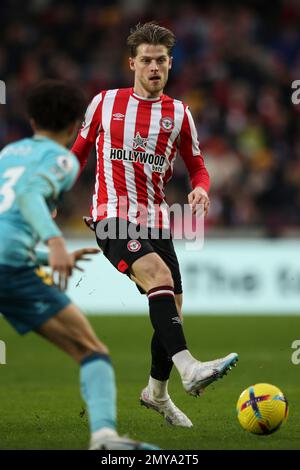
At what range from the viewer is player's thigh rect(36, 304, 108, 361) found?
16.0 feet

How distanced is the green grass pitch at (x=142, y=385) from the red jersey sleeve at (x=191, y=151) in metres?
1.62

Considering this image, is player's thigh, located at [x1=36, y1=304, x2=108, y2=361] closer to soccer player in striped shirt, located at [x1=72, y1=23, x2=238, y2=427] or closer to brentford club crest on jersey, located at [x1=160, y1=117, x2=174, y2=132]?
soccer player in striped shirt, located at [x1=72, y1=23, x2=238, y2=427]

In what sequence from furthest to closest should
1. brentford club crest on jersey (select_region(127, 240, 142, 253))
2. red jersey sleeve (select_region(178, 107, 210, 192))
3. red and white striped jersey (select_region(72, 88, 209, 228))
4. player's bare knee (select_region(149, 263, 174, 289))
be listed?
red jersey sleeve (select_region(178, 107, 210, 192)) → red and white striped jersey (select_region(72, 88, 209, 228)) → brentford club crest on jersey (select_region(127, 240, 142, 253)) → player's bare knee (select_region(149, 263, 174, 289))

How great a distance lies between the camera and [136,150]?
6.77m

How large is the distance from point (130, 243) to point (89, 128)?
101 centimetres

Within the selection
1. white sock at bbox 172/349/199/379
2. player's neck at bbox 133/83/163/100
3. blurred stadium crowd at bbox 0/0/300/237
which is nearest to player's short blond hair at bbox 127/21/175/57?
player's neck at bbox 133/83/163/100

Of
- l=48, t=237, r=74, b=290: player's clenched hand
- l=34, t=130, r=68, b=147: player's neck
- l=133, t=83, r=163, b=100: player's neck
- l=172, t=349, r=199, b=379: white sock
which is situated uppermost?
l=133, t=83, r=163, b=100: player's neck

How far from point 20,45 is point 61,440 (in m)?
13.6

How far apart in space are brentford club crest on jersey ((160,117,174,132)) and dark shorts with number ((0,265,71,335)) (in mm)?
2215

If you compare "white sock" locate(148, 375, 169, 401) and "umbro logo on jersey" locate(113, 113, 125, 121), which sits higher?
"umbro logo on jersey" locate(113, 113, 125, 121)

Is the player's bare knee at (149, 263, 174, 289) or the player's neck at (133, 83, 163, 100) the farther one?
the player's neck at (133, 83, 163, 100)

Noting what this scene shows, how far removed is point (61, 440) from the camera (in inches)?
229

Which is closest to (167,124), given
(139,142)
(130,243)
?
(139,142)
